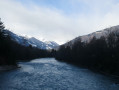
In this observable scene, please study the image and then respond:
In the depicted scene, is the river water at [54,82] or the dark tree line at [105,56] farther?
the dark tree line at [105,56]

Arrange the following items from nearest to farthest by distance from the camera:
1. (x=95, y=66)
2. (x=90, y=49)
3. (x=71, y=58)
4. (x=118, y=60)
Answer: (x=118, y=60) < (x=95, y=66) < (x=90, y=49) < (x=71, y=58)

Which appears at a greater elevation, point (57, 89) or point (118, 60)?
point (118, 60)

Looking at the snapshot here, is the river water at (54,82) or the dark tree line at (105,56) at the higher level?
the dark tree line at (105,56)

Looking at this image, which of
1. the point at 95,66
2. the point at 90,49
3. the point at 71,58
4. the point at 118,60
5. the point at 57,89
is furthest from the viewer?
the point at 71,58

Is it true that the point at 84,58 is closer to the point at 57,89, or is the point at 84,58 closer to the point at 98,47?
the point at 98,47

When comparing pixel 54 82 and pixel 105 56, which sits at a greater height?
pixel 105 56

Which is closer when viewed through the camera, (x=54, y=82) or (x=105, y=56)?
(x=54, y=82)

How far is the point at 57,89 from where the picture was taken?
3362cm

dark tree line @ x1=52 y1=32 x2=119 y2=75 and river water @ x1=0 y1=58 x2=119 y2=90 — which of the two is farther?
dark tree line @ x1=52 y1=32 x2=119 y2=75

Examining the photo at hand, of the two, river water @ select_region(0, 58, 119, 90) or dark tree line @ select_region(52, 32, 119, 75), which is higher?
dark tree line @ select_region(52, 32, 119, 75)

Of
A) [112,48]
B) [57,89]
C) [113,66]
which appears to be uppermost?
[112,48]

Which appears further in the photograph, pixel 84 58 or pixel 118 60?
pixel 84 58

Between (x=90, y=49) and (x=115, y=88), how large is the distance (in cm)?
5426

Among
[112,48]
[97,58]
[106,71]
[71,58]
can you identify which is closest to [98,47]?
[97,58]
